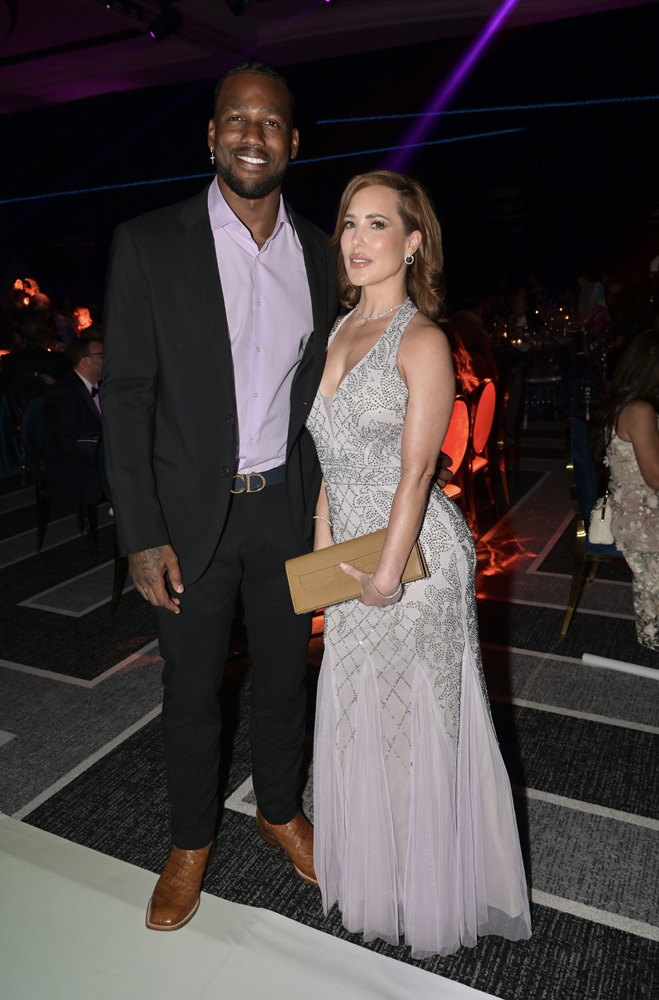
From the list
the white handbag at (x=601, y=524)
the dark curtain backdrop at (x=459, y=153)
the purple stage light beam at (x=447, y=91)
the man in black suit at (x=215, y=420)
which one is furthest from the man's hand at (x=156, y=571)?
the dark curtain backdrop at (x=459, y=153)

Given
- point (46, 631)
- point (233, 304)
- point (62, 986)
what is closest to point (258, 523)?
point (233, 304)

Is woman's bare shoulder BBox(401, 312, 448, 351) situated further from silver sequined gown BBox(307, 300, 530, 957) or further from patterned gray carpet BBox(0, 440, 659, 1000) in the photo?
patterned gray carpet BBox(0, 440, 659, 1000)

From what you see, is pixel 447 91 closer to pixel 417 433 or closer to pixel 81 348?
pixel 81 348

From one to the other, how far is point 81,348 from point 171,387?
→ 3121 mm

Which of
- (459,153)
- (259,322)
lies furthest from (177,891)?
(459,153)

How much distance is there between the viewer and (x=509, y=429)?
18.4 ft

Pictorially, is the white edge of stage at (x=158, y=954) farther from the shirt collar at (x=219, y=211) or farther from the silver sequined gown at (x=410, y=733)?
the shirt collar at (x=219, y=211)

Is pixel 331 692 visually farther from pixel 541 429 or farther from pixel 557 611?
pixel 541 429

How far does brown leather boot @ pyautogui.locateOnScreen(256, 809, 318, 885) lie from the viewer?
1993mm

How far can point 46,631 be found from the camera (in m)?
3.68

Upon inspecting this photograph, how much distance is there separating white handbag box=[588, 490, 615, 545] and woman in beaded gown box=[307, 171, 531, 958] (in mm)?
1743

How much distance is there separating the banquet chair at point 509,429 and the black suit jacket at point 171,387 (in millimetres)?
3802

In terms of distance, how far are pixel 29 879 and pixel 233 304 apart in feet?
5.23

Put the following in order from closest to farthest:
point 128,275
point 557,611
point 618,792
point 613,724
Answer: point 128,275, point 618,792, point 613,724, point 557,611
